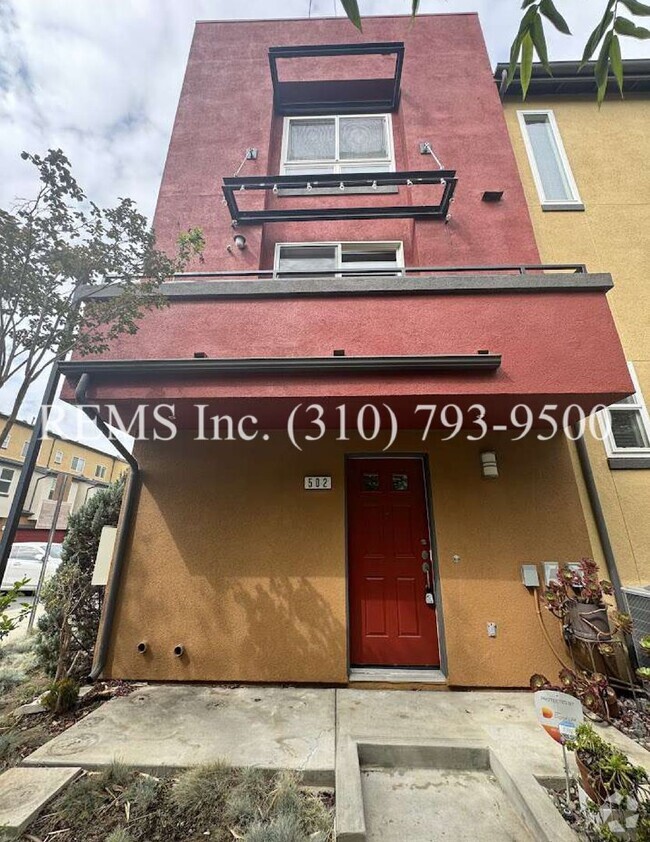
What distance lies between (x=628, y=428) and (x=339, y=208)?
5.00 m

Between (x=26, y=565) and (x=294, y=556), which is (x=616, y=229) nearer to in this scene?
(x=294, y=556)

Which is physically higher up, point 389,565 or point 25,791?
point 389,565

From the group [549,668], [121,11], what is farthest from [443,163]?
[549,668]

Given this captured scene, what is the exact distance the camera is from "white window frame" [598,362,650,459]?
4672 millimetres

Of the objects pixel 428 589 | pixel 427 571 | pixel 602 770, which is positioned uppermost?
pixel 427 571

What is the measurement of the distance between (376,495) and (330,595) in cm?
130

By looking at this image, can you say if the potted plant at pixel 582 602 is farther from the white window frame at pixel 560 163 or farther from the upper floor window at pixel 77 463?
the upper floor window at pixel 77 463

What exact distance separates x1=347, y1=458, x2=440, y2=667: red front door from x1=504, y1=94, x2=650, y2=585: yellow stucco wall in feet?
6.97

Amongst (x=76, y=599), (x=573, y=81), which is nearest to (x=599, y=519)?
(x=76, y=599)

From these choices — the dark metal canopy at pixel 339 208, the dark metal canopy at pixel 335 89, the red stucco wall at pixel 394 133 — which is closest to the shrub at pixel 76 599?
the red stucco wall at pixel 394 133

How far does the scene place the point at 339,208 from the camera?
5.49 meters

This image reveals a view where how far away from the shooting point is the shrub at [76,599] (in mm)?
4077

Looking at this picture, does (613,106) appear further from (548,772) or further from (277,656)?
(277,656)

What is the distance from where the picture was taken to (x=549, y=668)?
3975mm
